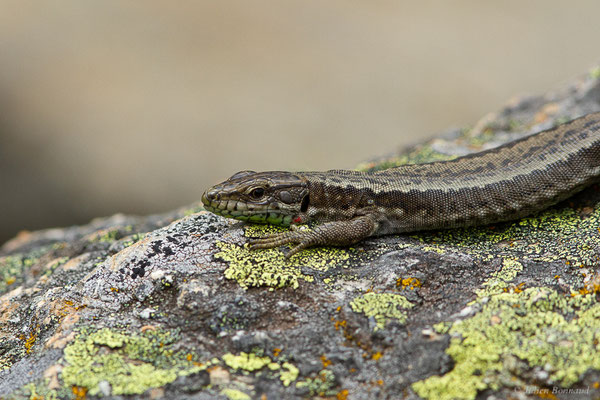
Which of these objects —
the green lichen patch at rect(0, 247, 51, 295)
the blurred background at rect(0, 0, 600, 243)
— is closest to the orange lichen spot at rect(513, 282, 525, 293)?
the green lichen patch at rect(0, 247, 51, 295)

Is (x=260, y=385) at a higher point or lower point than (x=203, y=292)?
lower

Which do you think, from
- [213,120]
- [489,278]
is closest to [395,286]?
[489,278]

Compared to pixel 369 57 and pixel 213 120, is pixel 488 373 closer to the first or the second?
pixel 213 120

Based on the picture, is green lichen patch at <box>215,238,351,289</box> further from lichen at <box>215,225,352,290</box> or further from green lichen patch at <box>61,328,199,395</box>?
green lichen patch at <box>61,328,199,395</box>

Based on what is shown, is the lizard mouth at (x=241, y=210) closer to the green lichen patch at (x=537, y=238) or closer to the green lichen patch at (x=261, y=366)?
the green lichen patch at (x=537, y=238)

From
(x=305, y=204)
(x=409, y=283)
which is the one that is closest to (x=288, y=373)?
(x=409, y=283)

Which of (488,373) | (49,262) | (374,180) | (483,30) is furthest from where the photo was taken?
(483,30)
